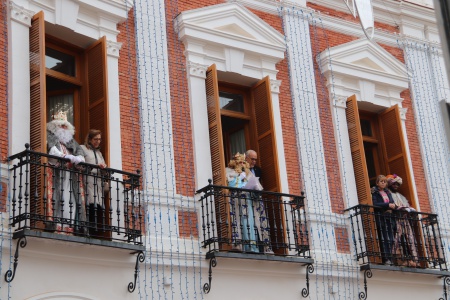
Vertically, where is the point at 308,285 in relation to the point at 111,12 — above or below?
below

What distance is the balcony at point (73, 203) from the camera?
29.6ft

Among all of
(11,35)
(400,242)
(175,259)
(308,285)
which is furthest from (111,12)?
(400,242)

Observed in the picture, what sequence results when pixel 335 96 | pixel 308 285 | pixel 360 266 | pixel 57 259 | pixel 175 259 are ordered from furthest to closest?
pixel 335 96
pixel 360 266
pixel 308 285
pixel 175 259
pixel 57 259

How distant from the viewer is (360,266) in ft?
40.4

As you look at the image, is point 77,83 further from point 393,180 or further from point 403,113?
point 403,113

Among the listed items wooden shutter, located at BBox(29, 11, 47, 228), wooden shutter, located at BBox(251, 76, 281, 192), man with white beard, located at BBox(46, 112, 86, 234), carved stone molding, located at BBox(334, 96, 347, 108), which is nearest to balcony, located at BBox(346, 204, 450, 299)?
wooden shutter, located at BBox(251, 76, 281, 192)

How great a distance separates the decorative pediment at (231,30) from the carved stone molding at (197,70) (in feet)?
1.27

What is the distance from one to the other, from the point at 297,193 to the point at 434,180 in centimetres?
316

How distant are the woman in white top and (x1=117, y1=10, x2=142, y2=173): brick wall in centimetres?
51

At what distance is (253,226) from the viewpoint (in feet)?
36.7

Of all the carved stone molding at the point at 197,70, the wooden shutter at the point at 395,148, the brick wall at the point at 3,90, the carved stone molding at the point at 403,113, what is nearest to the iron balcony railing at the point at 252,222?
the carved stone molding at the point at 197,70

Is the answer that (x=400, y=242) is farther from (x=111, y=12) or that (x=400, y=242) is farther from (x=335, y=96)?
(x=111, y=12)

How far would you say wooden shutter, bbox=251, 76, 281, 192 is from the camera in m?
12.0

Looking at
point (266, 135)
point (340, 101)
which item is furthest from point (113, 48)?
point (340, 101)
